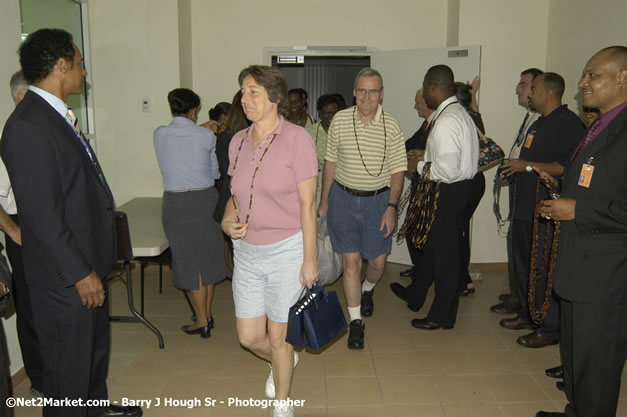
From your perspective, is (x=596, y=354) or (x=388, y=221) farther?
(x=388, y=221)

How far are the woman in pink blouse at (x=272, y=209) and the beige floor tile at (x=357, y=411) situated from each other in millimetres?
→ 570

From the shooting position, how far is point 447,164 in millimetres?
3268

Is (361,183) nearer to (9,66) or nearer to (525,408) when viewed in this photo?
(525,408)

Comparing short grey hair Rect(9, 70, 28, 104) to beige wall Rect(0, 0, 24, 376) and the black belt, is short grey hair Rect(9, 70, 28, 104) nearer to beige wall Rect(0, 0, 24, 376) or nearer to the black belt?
beige wall Rect(0, 0, 24, 376)

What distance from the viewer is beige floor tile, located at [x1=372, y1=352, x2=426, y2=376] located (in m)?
3.01

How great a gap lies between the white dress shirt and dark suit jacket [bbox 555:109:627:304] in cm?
119

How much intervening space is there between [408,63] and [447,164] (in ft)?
6.89

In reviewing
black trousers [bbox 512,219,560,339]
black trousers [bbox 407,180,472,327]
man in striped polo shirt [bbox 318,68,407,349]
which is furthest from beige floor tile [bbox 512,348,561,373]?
man in striped polo shirt [bbox 318,68,407,349]

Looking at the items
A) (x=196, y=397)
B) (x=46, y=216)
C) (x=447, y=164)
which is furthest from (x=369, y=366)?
(x=46, y=216)

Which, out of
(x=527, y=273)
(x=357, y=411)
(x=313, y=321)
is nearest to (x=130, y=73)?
(x=313, y=321)

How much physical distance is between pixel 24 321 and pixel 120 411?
0.71 m

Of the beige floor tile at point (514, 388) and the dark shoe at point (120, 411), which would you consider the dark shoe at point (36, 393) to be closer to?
the dark shoe at point (120, 411)

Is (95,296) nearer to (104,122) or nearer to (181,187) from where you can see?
(181,187)

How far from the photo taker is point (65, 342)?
6.72 feet
